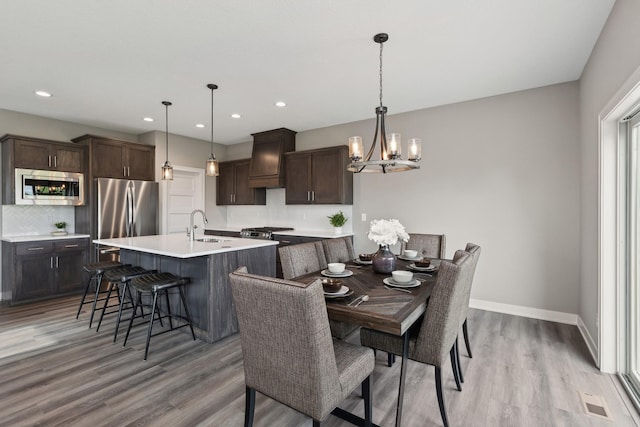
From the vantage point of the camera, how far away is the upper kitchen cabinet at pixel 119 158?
470 cm

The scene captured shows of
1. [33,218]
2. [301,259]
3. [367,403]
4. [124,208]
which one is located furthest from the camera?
[124,208]

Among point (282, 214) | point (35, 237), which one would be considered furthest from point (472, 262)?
point (35, 237)

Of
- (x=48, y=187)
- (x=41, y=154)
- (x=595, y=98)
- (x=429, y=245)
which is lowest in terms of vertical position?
(x=429, y=245)

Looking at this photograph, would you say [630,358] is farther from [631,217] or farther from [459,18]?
[459,18]

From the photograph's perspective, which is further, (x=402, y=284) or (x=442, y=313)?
(x=402, y=284)

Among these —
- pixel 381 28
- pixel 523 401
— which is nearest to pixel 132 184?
pixel 381 28

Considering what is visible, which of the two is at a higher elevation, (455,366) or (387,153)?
(387,153)

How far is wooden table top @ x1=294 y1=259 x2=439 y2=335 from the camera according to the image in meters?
1.48

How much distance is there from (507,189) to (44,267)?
602 centimetres

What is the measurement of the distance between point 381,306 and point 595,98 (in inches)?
104

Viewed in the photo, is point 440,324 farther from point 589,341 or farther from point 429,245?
point 589,341

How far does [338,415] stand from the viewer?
187 centimetres

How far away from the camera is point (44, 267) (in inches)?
165

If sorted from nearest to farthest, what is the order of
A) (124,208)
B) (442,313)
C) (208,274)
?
1. (442,313)
2. (208,274)
3. (124,208)
